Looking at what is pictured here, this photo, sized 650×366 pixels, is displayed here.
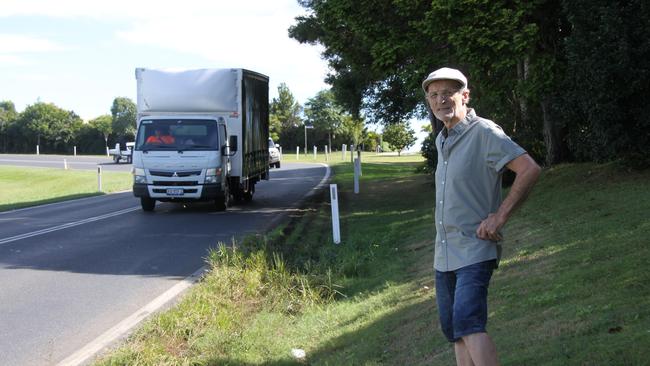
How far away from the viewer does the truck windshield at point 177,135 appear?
1648 cm

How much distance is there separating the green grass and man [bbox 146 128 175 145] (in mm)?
10282

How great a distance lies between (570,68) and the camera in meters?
11.1

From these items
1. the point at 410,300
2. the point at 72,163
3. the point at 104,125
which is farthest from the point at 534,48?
the point at 104,125

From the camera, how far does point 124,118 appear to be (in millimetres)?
94125

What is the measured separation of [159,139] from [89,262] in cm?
688

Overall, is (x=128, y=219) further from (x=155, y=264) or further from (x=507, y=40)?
(x=507, y=40)

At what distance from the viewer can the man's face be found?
3725mm

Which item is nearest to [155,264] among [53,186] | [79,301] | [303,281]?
[79,301]

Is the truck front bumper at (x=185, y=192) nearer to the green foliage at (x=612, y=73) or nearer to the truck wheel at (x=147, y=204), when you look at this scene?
the truck wheel at (x=147, y=204)

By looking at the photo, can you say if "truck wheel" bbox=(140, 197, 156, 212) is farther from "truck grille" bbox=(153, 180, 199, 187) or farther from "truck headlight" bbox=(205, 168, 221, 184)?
"truck headlight" bbox=(205, 168, 221, 184)

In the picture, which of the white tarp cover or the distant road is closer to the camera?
the white tarp cover

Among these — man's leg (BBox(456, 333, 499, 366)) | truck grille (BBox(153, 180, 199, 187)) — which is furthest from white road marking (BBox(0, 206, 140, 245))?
man's leg (BBox(456, 333, 499, 366))

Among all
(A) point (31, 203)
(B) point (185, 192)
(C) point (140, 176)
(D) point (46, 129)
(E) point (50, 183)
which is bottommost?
(E) point (50, 183)

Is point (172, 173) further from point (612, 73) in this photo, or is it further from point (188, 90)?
point (612, 73)
